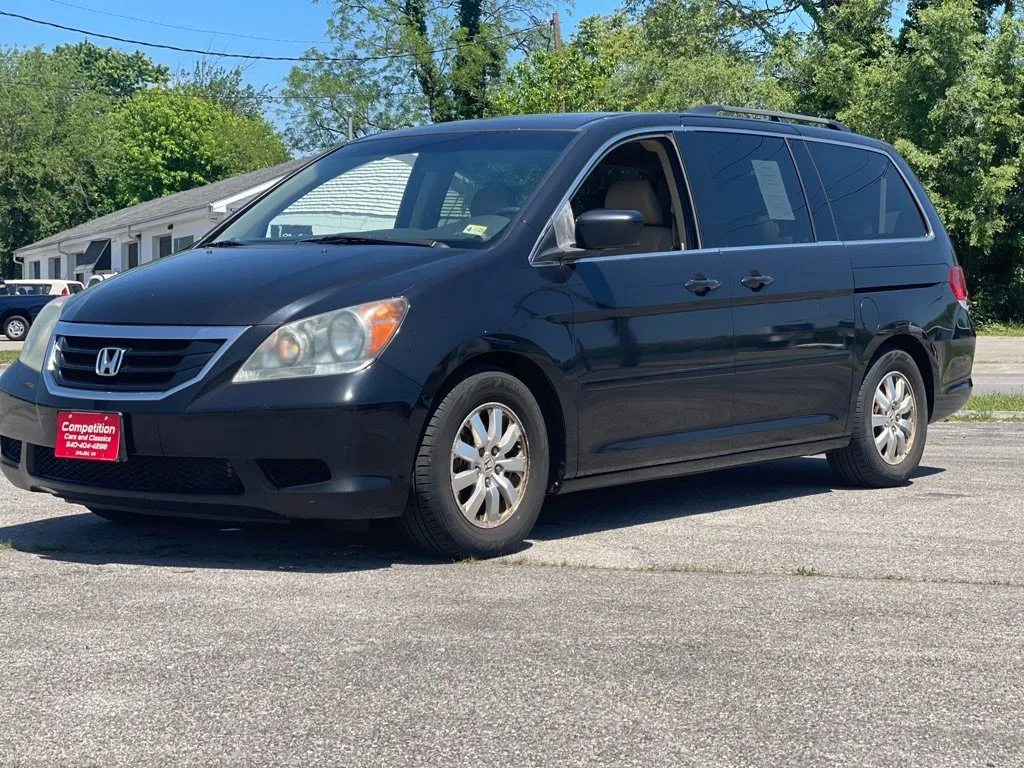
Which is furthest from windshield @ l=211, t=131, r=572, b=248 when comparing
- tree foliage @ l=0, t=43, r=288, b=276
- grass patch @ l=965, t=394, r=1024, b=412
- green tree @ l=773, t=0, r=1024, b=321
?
tree foliage @ l=0, t=43, r=288, b=276

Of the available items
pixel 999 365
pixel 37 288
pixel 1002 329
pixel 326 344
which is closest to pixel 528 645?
pixel 326 344

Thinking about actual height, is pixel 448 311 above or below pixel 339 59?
below

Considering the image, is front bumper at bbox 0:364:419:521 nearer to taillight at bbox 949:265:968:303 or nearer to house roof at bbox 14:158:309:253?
taillight at bbox 949:265:968:303

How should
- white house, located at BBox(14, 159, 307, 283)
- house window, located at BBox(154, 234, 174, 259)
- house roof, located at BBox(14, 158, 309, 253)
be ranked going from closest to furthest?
white house, located at BBox(14, 159, 307, 283), house roof, located at BBox(14, 158, 309, 253), house window, located at BBox(154, 234, 174, 259)

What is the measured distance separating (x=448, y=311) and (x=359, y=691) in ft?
6.66

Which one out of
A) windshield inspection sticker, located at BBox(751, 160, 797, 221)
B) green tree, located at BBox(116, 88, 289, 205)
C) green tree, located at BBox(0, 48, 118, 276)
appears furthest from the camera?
green tree, located at BBox(116, 88, 289, 205)

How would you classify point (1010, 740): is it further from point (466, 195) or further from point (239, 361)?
point (466, 195)

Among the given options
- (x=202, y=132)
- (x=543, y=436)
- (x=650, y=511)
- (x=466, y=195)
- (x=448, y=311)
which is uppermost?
(x=202, y=132)

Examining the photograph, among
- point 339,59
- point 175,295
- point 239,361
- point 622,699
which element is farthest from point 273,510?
point 339,59

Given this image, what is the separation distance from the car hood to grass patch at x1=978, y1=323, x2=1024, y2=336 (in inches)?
1117

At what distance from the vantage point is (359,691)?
153 inches

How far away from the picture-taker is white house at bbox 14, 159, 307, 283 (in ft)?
136

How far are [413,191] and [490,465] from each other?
5.09 ft

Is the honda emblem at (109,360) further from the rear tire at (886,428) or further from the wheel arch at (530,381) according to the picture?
the rear tire at (886,428)
